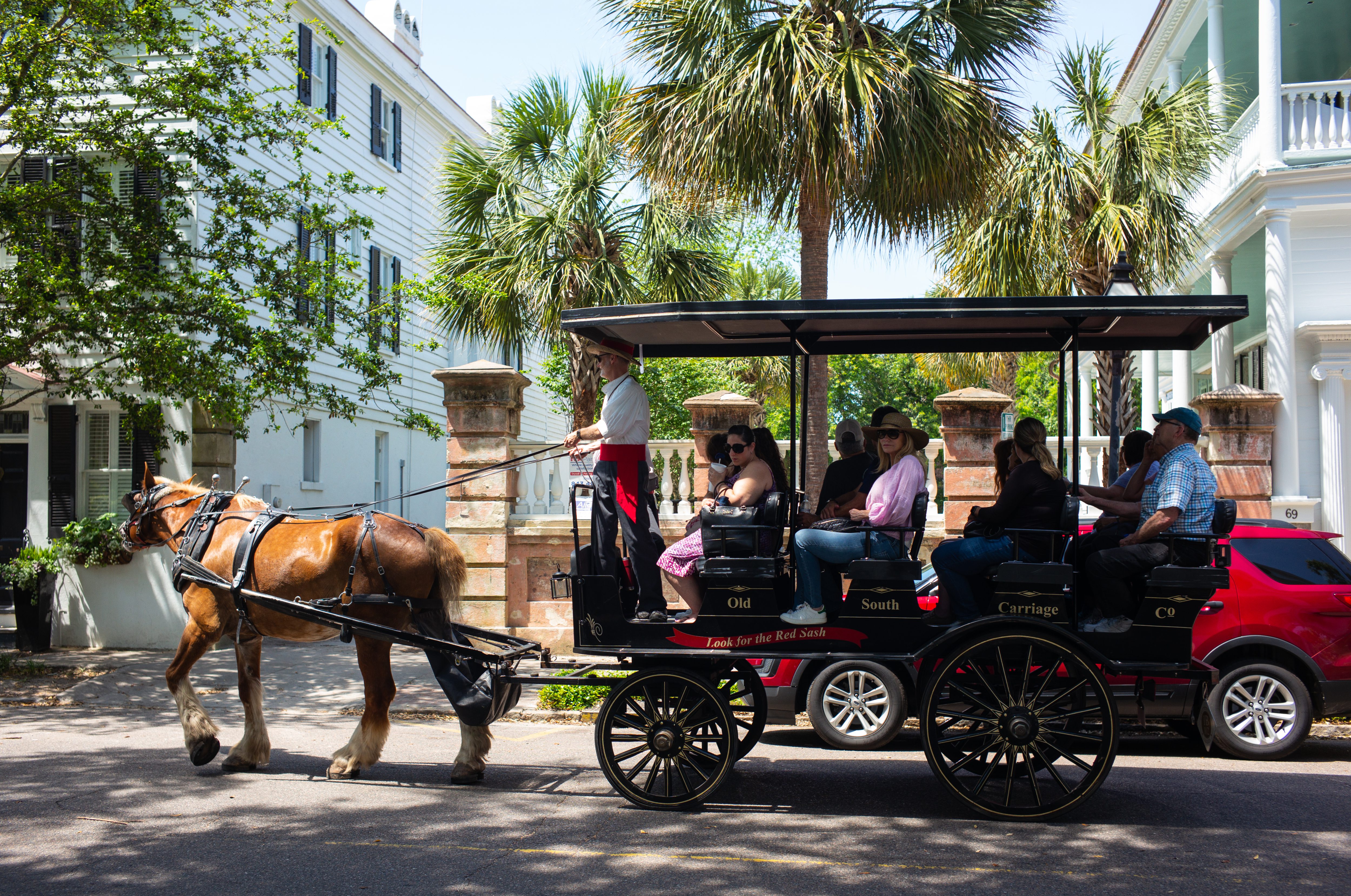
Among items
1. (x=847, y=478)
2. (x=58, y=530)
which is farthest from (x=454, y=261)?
(x=847, y=478)

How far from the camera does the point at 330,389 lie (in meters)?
13.2

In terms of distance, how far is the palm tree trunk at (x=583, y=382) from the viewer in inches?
540

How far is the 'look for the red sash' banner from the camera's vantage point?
20.0ft

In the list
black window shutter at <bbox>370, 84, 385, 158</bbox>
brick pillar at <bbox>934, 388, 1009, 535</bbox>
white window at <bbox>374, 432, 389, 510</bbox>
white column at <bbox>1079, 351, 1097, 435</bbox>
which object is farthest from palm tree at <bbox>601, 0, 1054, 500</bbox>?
white column at <bbox>1079, 351, 1097, 435</bbox>

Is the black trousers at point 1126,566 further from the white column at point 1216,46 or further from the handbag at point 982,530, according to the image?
the white column at point 1216,46

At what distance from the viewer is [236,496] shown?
783 cm

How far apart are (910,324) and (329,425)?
14896mm

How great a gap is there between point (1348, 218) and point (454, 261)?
40.5 ft

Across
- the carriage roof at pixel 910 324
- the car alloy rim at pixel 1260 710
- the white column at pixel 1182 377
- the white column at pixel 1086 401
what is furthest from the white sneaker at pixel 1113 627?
the white column at pixel 1086 401

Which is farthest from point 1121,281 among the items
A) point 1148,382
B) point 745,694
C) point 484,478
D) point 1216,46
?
point 1148,382

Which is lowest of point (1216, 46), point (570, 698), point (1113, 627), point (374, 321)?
point (570, 698)

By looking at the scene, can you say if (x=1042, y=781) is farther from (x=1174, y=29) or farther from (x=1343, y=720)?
(x=1174, y=29)

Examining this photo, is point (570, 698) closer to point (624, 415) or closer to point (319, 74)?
point (624, 415)

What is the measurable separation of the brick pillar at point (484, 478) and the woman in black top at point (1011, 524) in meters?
7.04
